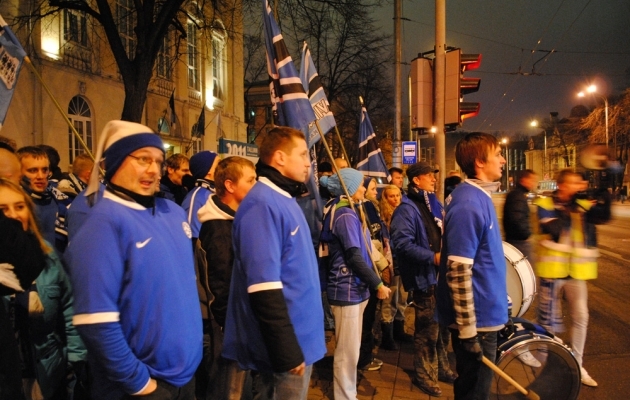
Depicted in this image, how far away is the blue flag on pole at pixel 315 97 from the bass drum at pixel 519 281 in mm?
2189

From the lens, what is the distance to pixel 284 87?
448 cm

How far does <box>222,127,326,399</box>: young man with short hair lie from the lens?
2307 mm

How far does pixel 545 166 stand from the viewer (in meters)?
83.6

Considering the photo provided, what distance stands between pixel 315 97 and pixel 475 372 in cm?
329

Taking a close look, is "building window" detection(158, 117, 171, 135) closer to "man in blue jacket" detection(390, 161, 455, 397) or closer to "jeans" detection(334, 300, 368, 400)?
"man in blue jacket" detection(390, 161, 455, 397)

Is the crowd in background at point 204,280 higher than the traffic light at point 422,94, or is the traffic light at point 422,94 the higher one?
the traffic light at point 422,94

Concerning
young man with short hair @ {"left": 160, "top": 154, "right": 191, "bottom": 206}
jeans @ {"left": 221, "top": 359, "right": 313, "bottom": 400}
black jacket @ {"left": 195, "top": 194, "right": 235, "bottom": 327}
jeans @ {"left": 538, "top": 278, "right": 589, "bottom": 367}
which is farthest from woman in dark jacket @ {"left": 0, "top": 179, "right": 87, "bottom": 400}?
jeans @ {"left": 538, "top": 278, "right": 589, "bottom": 367}

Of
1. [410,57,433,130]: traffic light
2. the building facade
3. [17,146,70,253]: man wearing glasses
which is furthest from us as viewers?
the building facade

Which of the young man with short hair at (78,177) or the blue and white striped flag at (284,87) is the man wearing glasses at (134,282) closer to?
the blue and white striped flag at (284,87)

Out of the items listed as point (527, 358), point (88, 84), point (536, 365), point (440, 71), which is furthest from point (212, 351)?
point (88, 84)

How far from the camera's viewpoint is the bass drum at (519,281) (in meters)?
4.41

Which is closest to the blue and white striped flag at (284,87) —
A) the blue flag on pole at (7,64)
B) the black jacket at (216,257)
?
the black jacket at (216,257)

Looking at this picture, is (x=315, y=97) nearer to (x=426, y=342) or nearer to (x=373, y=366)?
(x=426, y=342)

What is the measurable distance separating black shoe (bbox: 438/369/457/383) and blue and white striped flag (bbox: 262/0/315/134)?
2.68 m
